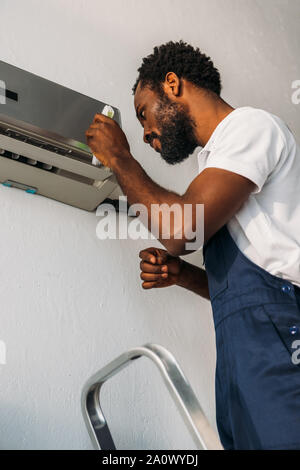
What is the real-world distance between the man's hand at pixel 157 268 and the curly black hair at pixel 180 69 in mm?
441

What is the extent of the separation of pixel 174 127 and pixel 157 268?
37 centimetres

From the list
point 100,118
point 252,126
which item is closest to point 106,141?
point 100,118

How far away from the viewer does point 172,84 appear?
1.32 metres

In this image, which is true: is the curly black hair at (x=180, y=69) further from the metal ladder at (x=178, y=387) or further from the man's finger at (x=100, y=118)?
the metal ladder at (x=178, y=387)

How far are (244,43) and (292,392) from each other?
5.68 feet

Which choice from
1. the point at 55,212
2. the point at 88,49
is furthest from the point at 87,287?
the point at 88,49

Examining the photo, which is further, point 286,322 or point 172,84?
point 172,84

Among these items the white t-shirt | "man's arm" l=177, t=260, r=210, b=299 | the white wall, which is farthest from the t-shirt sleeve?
the white wall

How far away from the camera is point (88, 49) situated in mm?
1588

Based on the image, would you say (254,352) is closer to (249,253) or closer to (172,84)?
(249,253)

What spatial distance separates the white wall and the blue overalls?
0.27m

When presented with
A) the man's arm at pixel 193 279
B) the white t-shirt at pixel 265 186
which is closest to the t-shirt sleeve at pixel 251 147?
the white t-shirt at pixel 265 186
